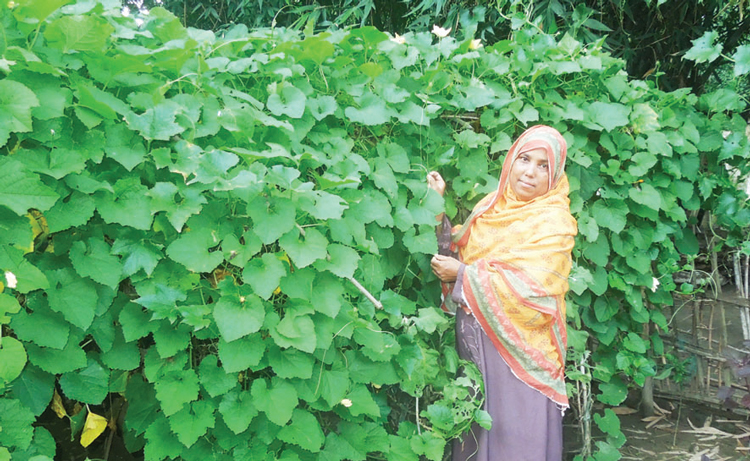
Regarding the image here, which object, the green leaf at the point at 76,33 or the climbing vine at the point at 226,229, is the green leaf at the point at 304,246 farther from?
the green leaf at the point at 76,33

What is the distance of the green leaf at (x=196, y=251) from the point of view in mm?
1536

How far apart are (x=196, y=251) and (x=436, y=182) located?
106 cm

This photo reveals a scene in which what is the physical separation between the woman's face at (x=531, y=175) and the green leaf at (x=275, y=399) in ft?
3.70

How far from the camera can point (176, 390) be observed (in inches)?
62.8

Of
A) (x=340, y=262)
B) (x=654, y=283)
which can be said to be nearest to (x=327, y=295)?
(x=340, y=262)

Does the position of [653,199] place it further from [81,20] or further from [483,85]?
[81,20]

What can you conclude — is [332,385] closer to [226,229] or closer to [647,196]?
[226,229]

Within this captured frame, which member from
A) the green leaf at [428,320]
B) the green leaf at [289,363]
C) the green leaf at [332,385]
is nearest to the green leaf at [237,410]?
the green leaf at [289,363]

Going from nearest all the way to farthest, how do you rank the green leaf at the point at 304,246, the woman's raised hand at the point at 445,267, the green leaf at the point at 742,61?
the green leaf at the point at 304,246 < the woman's raised hand at the point at 445,267 < the green leaf at the point at 742,61

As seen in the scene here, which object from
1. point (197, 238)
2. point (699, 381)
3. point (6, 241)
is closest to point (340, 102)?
point (197, 238)

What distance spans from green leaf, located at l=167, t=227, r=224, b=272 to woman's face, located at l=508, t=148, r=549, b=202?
3.83 feet

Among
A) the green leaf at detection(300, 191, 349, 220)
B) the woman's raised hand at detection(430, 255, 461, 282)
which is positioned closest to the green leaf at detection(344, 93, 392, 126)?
the green leaf at detection(300, 191, 349, 220)

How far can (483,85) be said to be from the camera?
93.4 inches

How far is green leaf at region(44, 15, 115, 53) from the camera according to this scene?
1468 mm
